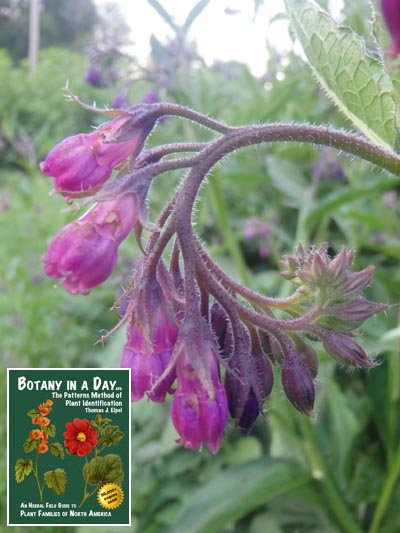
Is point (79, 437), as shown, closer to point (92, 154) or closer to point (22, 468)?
point (22, 468)

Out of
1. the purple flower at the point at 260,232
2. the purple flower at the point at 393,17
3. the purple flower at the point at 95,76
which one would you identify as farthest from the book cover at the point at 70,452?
the purple flower at the point at 95,76

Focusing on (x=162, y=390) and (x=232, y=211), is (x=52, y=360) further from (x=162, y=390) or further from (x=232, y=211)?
(x=162, y=390)

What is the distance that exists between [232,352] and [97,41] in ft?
8.17

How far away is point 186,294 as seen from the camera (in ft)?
2.69

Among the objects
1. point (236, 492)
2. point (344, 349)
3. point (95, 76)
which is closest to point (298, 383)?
point (344, 349)

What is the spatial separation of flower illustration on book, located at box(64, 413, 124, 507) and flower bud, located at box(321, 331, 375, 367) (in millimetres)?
361

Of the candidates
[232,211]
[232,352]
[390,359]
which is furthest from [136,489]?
[232,211]

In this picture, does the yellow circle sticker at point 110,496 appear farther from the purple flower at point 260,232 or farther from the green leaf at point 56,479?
the purple flower at point 260,232

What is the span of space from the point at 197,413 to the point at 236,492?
110cm

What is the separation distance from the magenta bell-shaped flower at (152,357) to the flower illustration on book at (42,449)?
0.27 meters

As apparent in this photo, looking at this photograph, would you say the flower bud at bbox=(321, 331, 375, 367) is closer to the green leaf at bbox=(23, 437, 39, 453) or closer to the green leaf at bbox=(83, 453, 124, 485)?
the green leaf at bbox=(83, 453, 124, 485)

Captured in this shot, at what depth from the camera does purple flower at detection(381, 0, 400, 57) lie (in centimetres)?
48

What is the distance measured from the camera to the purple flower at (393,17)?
0.48 metres

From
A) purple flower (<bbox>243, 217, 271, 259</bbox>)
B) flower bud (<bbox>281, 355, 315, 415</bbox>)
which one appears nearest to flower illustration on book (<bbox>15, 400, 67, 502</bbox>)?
flower bud (<bbox>281, 355, 315, 415</bbox>)
